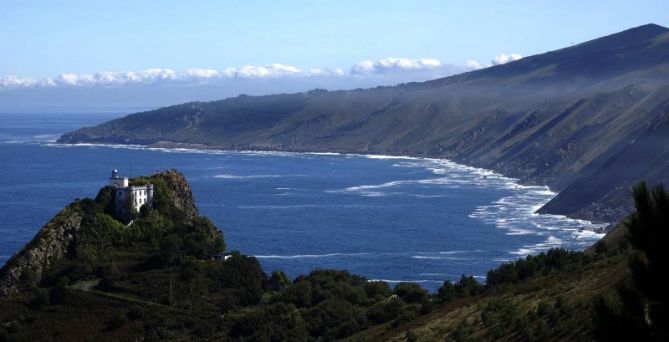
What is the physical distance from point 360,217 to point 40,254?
6968 centimetres

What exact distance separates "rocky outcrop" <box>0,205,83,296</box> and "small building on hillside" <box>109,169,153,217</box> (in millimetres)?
2960

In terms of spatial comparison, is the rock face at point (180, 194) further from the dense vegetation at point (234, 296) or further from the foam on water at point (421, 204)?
the foam on water at point (421, 204)

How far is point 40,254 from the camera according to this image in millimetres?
60125

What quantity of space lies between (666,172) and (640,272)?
111843mm

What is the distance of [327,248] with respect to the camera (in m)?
102

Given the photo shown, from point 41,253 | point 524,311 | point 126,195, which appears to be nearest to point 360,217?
point 126,195

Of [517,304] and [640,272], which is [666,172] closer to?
[517,304]

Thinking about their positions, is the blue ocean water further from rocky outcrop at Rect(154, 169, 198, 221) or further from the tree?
the tree

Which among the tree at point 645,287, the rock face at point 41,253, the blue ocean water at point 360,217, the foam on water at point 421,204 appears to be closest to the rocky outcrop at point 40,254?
the rock face at point 41,253

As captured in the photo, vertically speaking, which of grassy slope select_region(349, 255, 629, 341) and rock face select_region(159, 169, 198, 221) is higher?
rock face select_region(159, 169, 198, 221)

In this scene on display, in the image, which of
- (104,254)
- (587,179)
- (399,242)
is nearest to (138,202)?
(104,254)

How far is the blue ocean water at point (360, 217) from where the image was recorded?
94.9 meters

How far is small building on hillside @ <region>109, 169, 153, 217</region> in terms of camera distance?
2589 inches

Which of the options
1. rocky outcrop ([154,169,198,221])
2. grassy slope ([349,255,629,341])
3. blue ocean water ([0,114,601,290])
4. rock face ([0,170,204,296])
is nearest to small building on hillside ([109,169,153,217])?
rocky outcrop ([154,169,198,221])
